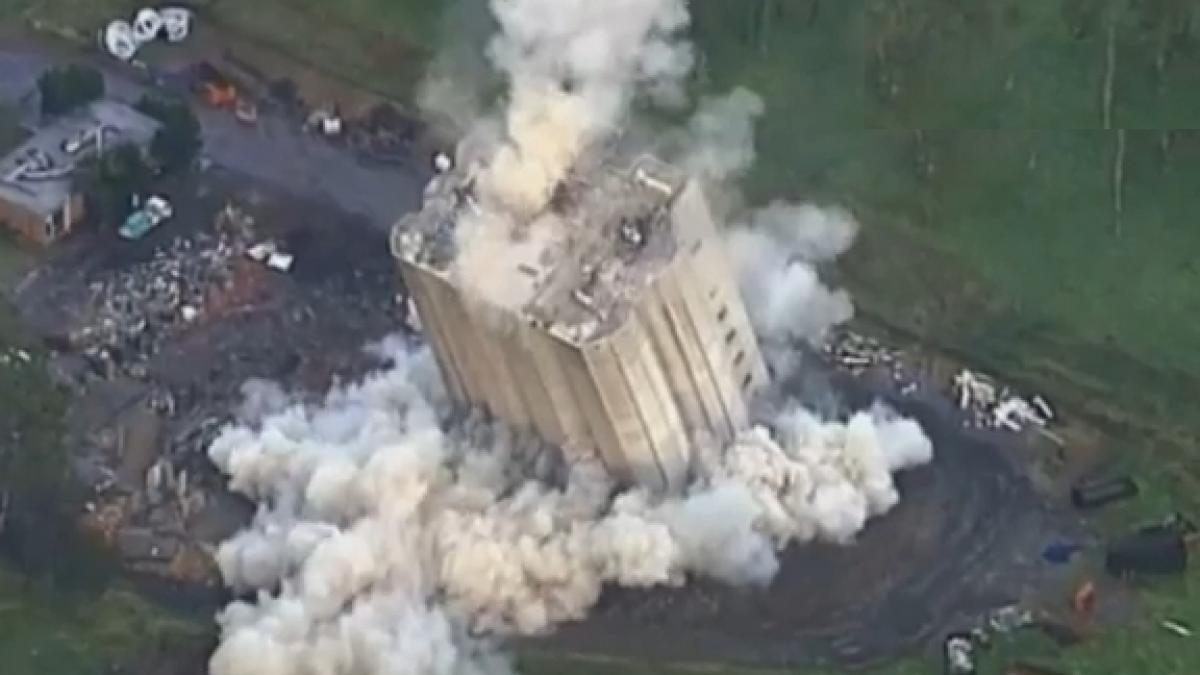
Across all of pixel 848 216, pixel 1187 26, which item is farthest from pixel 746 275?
pixel 1187 26

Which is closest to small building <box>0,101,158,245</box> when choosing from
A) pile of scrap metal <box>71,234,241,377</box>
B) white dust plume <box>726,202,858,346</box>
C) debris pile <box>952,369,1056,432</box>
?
pile of scrap metal <box>71,234,241,377</box>

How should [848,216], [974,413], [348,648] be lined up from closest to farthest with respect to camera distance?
[348,648] < [974,413] < [848,216]

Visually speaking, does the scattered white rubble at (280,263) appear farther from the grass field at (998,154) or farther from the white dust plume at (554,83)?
the white dust plume at (554,83)

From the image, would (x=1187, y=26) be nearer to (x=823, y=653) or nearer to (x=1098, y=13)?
(x=1098, y=13)

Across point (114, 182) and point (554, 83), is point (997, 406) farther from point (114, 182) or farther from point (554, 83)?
point (114, 182)

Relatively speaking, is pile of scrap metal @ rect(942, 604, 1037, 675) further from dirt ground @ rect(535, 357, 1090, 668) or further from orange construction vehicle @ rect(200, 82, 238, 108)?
orange construction vehicle @ rect(200, 82, 238, 108)

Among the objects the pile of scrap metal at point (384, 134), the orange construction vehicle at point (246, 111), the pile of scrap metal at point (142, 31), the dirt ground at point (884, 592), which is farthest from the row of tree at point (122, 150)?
the dirt ground at point (884, 592)
